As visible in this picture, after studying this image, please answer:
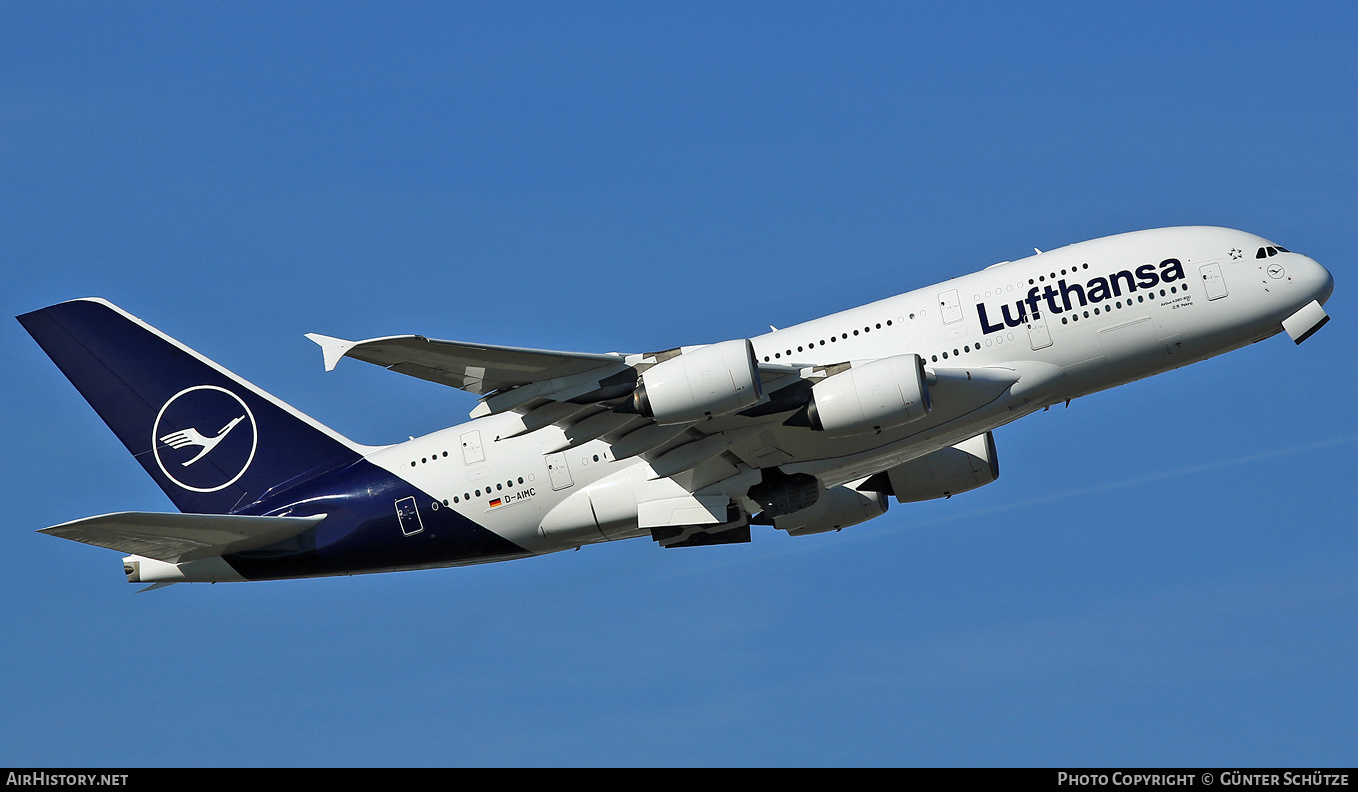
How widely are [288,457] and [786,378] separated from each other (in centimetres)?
1420

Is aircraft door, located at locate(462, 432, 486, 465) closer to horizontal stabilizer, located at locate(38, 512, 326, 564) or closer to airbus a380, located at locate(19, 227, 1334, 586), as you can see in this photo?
airbus a380, located at locate(19, 227, 1334, 586)

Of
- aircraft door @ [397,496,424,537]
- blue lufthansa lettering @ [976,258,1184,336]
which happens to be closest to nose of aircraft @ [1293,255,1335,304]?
blue lufthansa lettering @ [976,258,1184,336]

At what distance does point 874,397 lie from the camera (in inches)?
1158

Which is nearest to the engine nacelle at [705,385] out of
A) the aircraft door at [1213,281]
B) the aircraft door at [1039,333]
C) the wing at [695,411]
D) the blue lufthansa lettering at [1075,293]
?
the wing at [695,411]

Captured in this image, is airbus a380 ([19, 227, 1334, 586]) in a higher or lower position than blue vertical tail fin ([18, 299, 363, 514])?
lower

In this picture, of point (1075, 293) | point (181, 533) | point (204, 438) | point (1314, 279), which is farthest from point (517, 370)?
point (1314, 279)

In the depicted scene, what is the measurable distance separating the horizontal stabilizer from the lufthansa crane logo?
2920 mm

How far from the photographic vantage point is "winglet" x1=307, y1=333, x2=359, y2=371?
25672 millimetres

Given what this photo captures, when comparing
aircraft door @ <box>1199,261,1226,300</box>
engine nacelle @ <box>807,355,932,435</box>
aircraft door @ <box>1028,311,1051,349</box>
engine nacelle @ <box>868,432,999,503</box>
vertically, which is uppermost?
aircraft door @ <box>1199,261,1226,300</box>

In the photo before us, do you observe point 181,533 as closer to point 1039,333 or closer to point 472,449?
point 472,449

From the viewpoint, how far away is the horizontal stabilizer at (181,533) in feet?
99.5

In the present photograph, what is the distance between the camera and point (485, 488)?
3312cm

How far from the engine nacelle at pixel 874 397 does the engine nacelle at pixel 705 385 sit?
6.46 feet
